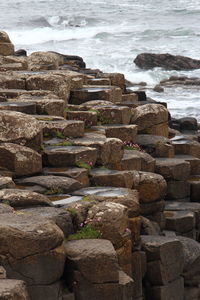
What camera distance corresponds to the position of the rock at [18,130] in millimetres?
14266

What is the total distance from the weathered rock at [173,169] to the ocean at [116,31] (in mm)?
11349

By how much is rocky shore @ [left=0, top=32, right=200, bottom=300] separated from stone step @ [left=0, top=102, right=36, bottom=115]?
0.02 meters

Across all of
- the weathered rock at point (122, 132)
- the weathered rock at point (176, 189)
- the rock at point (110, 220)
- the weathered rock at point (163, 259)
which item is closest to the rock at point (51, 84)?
the weathered rock at point (122, 132)

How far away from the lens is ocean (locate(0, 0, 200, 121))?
42.4 metres

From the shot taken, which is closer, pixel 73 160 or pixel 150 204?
pixel 73 160

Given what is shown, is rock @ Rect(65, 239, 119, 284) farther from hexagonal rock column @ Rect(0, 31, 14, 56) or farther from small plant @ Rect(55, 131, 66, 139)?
hexagonal rock column @ Rect(0, 31, 14, 56)

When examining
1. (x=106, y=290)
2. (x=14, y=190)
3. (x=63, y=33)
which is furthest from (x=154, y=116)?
(x=63, y=33)

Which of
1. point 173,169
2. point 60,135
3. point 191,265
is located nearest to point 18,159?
point 60,135

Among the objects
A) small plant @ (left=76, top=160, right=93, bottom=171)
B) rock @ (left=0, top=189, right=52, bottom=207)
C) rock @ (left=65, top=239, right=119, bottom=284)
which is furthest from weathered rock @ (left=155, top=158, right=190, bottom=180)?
rock @ (left=65, top=239, right=119, bottom=284)

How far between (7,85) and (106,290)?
1013 cm

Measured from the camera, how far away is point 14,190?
1216cm

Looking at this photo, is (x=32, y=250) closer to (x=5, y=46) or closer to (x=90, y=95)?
(x=90, y=95)

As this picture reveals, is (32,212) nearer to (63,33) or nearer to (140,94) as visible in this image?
(140,94)

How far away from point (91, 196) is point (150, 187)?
3.04m
